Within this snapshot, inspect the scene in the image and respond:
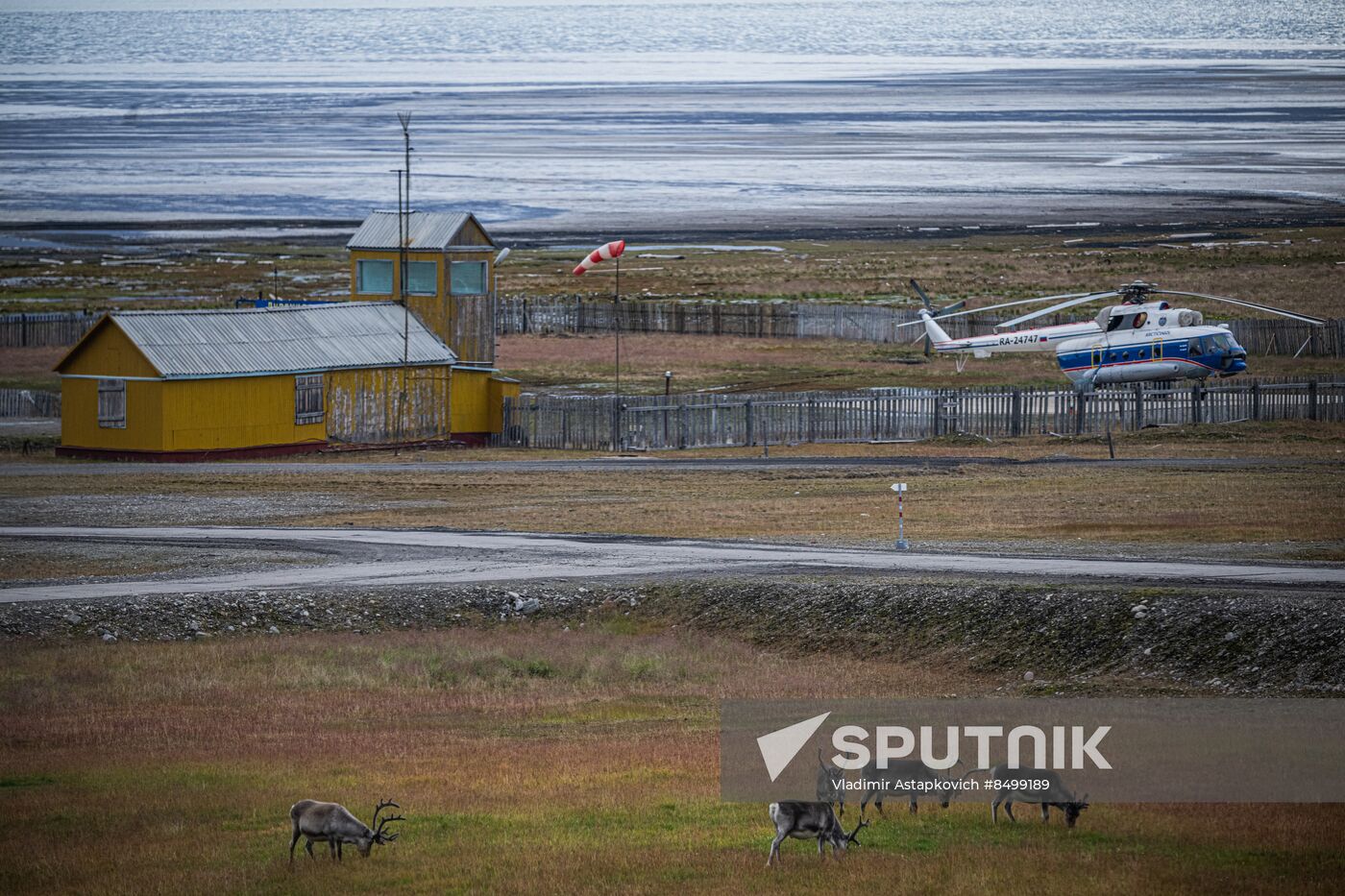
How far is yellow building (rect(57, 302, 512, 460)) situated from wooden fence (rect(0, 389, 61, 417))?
9.15 m

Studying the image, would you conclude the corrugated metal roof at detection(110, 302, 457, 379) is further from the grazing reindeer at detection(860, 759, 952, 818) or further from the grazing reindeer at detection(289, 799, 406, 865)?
the grazing reindeer at detection(860, 759, 952, 818)

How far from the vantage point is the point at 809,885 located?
15.2 m

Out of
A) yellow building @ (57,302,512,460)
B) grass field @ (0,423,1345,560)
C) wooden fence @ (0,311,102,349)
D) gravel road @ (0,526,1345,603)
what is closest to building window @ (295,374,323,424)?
yellow building @ (57,302,512,460)

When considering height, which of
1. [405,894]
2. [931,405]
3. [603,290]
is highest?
[603,290]

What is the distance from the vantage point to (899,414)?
5362 centimetres

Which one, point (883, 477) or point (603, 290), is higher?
point (603, 290)

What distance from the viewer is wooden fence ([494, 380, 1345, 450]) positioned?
53.4 meters

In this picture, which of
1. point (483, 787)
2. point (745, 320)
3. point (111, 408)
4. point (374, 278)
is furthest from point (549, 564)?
point (745, 320)

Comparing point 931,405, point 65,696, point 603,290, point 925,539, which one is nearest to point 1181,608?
point 925,539

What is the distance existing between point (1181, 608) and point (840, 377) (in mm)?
40079

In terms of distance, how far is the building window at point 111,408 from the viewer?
49.2 metres

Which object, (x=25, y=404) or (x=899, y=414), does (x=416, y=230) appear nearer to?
(x=25, y=404)

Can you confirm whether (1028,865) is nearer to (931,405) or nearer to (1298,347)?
(931,405)

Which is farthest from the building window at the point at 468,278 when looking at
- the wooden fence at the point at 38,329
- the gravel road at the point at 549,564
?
the wooden fence at the point at 38,329
